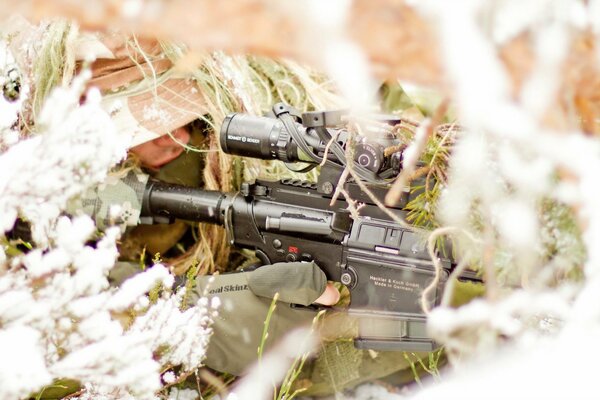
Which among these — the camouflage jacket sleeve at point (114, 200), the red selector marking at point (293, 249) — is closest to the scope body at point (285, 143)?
the red selector marking at point (293, 249)

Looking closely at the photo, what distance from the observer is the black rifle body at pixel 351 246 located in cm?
142

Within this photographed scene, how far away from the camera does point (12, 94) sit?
1692 mm

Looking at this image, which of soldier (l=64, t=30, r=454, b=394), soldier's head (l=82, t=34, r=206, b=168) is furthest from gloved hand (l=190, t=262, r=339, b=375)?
soldier's head (l=82, t=34, r=206, b=168)

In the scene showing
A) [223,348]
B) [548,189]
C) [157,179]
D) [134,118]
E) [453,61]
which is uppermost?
[453,61]

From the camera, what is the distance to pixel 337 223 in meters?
1.48

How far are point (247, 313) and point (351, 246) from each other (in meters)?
0.37

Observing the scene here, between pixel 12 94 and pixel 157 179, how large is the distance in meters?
0.44

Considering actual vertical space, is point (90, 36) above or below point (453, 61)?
below

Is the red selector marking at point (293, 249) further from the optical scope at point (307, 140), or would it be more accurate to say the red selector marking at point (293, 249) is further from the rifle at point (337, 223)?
the optical scope at point (307, 140)

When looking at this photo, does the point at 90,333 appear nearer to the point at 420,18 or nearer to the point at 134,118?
the point at 420,18

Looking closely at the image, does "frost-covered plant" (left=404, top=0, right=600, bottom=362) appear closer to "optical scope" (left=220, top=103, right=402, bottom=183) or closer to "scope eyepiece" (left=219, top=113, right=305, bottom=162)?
"optical scope" (left=220, top=103, right=402, bottom=183)

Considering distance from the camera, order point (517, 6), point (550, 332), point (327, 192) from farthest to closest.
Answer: point (327, 192) → point (550, 332) → point (517, 6)

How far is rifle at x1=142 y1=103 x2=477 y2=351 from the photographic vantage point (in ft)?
4.49

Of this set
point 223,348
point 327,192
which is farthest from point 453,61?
point 223,348
